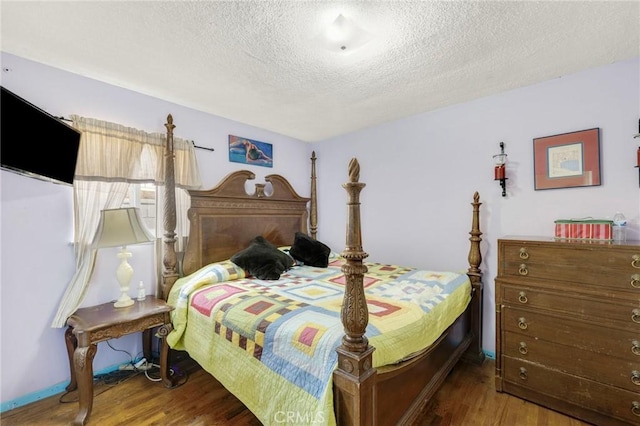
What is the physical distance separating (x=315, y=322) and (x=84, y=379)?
1553 mm

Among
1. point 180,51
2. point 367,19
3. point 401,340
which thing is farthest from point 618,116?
point 180,51

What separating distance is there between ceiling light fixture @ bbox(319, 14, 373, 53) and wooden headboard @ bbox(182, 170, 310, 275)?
1781 millimetres

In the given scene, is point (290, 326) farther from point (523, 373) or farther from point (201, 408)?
point (523, 373)

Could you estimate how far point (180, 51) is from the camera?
1.86 m

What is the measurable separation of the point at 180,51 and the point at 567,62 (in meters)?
2.79

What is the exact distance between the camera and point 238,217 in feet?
10.1

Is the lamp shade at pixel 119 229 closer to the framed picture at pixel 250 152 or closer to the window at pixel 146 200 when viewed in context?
the window at pixel 146 200

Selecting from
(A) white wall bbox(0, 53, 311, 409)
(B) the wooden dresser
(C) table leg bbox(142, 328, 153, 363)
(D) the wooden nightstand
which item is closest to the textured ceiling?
(A) white wall bbox(0, 53, 311, 409)

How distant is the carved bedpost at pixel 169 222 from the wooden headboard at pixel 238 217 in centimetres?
17

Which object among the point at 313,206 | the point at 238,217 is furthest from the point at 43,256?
the point at 313,206

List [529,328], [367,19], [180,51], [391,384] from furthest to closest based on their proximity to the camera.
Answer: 1. [529,328]
2. [180,51]
3. [367,19]
4. [391,384]

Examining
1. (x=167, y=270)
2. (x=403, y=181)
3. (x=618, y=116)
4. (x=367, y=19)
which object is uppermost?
(x=367, y=19)

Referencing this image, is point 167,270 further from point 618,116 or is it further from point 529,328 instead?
point 618,116

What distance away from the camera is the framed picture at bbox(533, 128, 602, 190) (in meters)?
2.16
